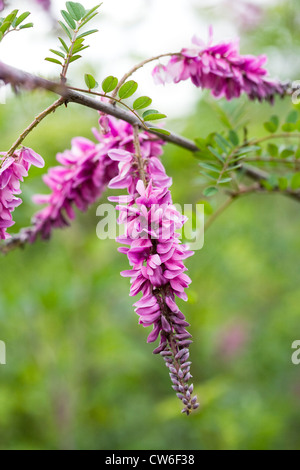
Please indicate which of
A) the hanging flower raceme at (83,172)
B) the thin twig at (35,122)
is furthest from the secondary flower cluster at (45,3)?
the thin twig at (35,122)

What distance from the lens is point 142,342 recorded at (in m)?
3.45

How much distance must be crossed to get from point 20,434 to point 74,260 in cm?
107

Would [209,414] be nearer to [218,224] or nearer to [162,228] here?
[218,224]

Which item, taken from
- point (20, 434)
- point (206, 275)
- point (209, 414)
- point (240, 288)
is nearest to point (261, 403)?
point (209, 414)

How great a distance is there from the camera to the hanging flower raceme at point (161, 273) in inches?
22.2

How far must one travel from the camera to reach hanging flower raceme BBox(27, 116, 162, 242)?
0.80 m

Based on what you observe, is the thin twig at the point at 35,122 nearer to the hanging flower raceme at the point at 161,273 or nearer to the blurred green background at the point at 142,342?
the hanging flower raceme at the point at 161,273

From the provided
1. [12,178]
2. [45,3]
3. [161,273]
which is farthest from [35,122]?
[45,3]

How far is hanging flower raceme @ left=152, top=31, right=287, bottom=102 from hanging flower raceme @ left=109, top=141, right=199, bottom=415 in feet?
0.90

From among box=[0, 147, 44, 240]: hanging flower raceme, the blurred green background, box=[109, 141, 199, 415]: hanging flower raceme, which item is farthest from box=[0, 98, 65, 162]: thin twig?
the blurred green background

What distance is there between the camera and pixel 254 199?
4344mm

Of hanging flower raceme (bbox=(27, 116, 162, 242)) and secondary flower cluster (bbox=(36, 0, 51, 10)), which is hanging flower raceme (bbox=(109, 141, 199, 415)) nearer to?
hanging flower raceme (bbox=(27, 116, 162, 242))

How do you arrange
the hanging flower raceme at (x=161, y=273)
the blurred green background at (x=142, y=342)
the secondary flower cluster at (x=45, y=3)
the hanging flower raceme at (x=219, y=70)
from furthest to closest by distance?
the blurred green background at (x=142, y=342), the secondary flower cluster at (x=45, y=3), the hanging flower raceme at (x=219, y=70), the hanging flower raceme at (x=161, y=273)

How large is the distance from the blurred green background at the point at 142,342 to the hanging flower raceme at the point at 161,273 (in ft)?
4.91
